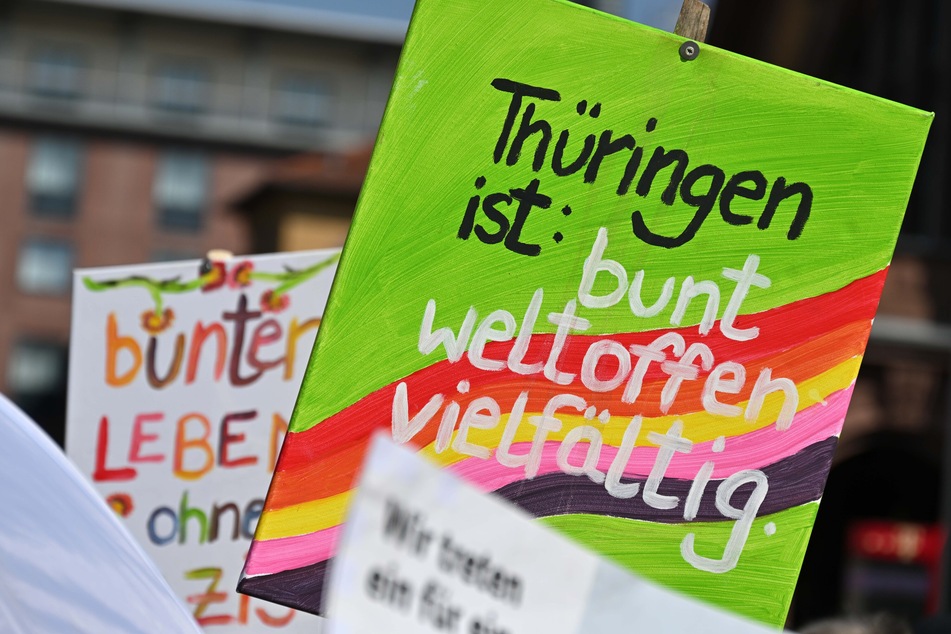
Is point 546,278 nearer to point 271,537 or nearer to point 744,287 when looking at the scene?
point 744,287

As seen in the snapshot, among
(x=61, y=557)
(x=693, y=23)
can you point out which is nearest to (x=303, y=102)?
(x=693, y=23)

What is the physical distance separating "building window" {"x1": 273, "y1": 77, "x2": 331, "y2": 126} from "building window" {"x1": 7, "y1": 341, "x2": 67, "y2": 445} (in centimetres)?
973

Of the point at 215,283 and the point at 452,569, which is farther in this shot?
the point at 215,283

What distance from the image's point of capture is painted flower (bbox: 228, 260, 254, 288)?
292 cm

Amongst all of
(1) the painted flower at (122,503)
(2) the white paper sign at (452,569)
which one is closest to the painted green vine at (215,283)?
(1) the painted flower at (122,503)

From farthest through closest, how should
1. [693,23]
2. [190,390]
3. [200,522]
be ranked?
[190,390], [200,522], [693,23]

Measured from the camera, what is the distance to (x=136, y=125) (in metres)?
40.8

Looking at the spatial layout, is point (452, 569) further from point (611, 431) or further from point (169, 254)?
point (169, 254)

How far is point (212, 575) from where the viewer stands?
272 centimetres

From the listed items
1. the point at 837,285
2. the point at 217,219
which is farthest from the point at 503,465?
the point at 217,219

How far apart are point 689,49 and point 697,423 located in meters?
0.46

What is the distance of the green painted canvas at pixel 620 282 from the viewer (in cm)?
171

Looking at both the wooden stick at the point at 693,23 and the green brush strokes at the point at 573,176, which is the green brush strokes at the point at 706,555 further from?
the wooden stick at the point at 693,23

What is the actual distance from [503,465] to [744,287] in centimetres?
37
